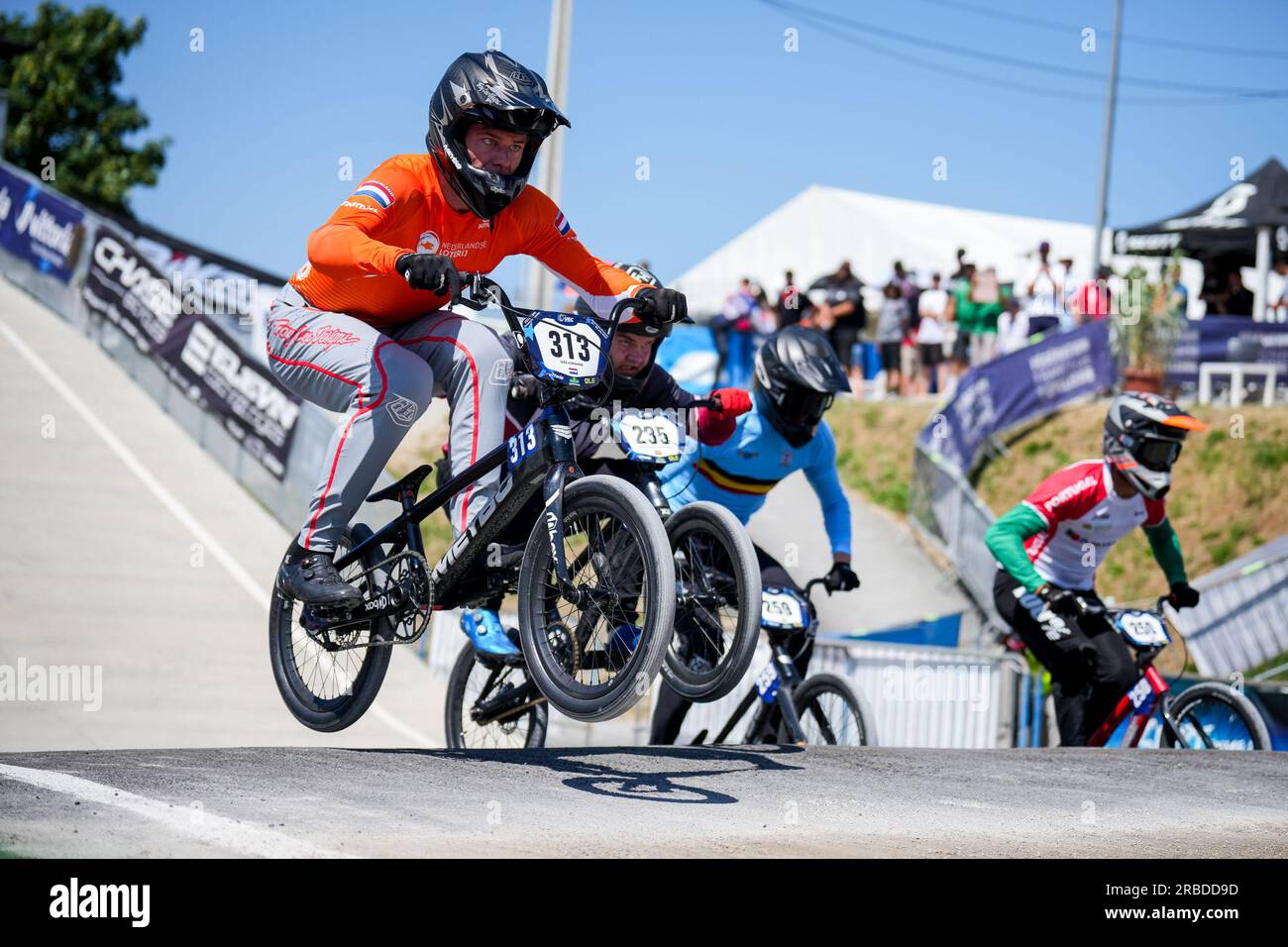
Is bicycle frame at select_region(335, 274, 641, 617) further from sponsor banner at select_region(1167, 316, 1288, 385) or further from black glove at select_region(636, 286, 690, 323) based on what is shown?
sponsor banner at select_region(1167, 316, 1288, 385)

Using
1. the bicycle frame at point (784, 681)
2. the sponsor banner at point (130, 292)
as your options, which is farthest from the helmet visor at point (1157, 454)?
the sponsor banner at point (130, 292)

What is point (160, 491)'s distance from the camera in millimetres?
16688

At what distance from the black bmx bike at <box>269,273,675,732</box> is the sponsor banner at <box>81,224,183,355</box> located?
14838 millimetres

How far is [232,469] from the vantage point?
58.6 ft

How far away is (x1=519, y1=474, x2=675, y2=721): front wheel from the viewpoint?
184 inches

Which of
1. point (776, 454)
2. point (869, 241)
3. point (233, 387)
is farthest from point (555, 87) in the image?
point (869, 241)

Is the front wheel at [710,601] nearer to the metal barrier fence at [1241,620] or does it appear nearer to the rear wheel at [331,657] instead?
the rear wheel at [331,657]

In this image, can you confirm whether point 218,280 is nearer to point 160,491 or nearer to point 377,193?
point 160,491

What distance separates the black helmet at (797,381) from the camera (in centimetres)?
701

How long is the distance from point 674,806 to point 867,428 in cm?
1813

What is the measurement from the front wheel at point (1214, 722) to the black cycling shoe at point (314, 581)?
4672 mm

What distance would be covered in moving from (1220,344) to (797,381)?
605 inches

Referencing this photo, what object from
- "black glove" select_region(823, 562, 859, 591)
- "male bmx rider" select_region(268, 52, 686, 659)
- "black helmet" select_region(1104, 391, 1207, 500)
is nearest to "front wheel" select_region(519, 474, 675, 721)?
"male bmx rider" select_region(268, 52, 686, 659)

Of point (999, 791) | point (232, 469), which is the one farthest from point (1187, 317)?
point (999, 791)
